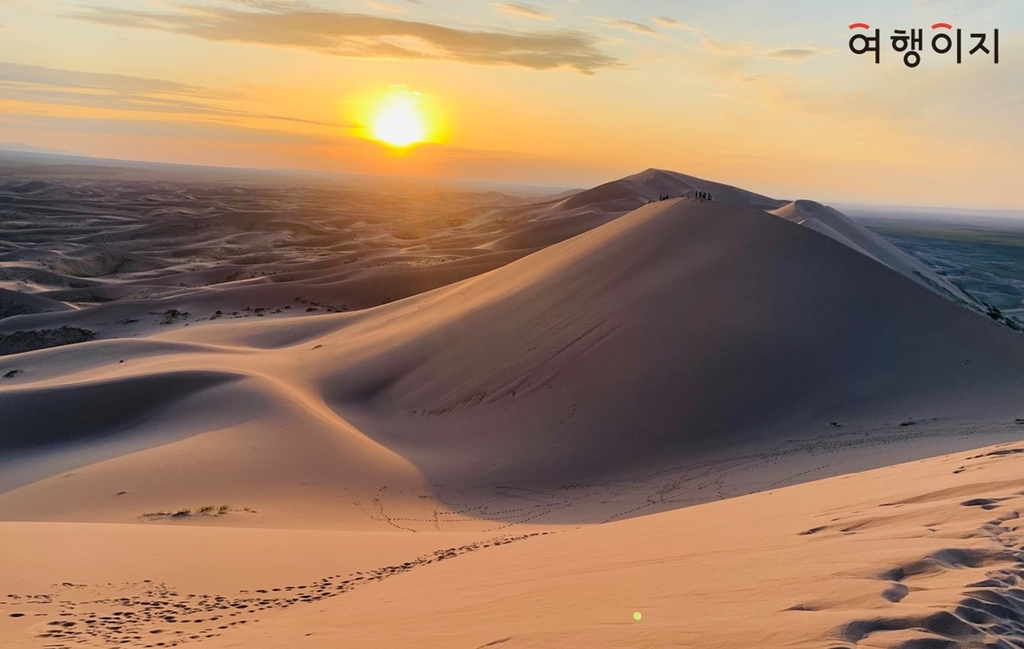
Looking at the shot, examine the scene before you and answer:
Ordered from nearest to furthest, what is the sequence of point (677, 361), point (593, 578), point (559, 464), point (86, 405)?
point (593, 578), point (559, 464), point (677, 361), point (86, 405)

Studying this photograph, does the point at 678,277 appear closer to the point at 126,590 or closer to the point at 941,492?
the point at 941,492

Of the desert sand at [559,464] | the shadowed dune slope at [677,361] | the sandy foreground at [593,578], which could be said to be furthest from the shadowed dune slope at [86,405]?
the sandy foreground at [593,578]

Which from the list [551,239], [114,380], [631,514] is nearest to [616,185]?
[551,239]

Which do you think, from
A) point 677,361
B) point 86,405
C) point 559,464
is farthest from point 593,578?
point 86,405

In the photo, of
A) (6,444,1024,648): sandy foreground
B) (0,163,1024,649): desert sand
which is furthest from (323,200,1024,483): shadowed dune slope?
(6,444,1024,648): sandy foreground

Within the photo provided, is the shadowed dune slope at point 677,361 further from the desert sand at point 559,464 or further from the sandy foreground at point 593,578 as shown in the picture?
the sandy foreground at point 593,578

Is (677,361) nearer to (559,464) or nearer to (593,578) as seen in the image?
(559,464)
